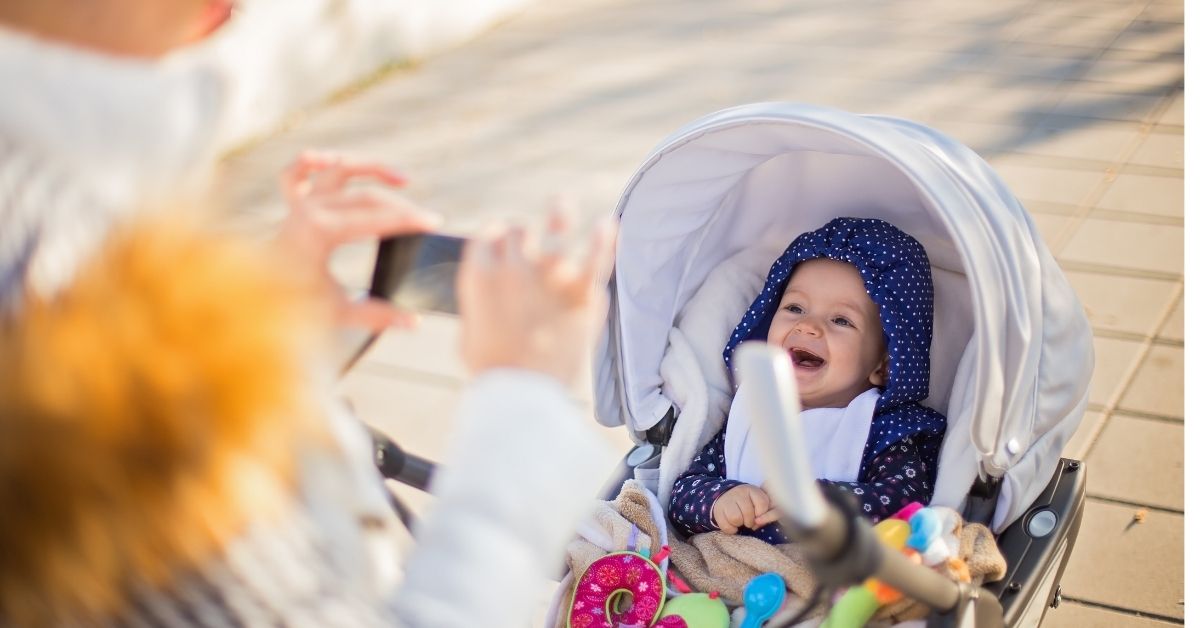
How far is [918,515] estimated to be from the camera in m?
1.73

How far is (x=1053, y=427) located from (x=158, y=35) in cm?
166

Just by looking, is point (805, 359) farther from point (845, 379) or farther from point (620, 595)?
point (620, 595)

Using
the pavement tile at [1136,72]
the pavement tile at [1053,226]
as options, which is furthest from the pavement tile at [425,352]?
the pavement tile at [1136,72]

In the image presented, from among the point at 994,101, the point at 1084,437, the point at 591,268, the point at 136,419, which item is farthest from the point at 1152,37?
the point at 136,419

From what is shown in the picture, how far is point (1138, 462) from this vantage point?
2803 millimetres

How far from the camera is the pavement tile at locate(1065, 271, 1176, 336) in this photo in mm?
3354

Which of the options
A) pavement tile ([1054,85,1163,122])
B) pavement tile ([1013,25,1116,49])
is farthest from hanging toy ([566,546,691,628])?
pavement tile ([1013,25,1116,49])

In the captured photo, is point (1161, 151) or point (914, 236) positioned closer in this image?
point (914, 236)

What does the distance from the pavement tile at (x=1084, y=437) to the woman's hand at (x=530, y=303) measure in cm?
225

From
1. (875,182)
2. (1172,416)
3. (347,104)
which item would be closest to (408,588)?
(875,182)

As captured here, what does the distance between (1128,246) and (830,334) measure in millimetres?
1983

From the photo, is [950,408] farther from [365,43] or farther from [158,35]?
[365,43]

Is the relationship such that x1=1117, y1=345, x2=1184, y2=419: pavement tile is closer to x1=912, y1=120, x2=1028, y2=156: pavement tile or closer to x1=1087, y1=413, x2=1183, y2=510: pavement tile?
x1=1087, y1=413, x2=1183, y2=510: pavement tile

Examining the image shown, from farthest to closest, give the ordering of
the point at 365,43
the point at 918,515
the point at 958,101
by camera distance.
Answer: the point at 365,43 < the point at 958,101 < the point at 918,515
